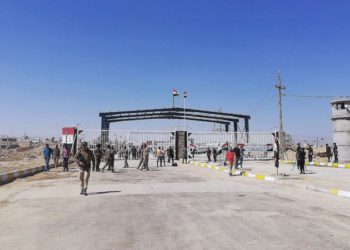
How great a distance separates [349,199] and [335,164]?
1661 centimetres

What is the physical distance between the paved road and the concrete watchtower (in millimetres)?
17135

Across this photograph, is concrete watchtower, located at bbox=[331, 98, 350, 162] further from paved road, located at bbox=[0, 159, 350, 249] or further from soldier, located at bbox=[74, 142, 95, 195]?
soldier, located at bbox=[74, 142, 95, 195]

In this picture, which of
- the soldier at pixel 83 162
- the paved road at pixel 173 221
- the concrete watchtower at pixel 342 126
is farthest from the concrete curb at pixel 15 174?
the concrete watchtower at pixel 342 126

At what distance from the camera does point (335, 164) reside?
25875 mm

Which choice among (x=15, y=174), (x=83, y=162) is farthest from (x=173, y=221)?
(x=15, y=174)

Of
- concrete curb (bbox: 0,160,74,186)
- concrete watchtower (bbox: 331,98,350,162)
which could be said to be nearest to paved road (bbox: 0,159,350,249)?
concrete curb (bbox: 0,160,74,186)

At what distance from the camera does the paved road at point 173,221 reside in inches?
214

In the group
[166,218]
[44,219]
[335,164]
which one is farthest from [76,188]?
[335,164]

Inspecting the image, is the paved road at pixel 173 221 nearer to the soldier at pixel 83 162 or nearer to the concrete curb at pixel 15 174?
the soldier at pixel 83 162

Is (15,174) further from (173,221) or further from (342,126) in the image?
(342,126)

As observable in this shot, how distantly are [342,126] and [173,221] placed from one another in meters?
23.0

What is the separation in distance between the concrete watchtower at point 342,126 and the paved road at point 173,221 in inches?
675

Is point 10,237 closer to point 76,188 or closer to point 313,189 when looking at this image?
point 76,188

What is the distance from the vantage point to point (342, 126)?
2608 centimetres
